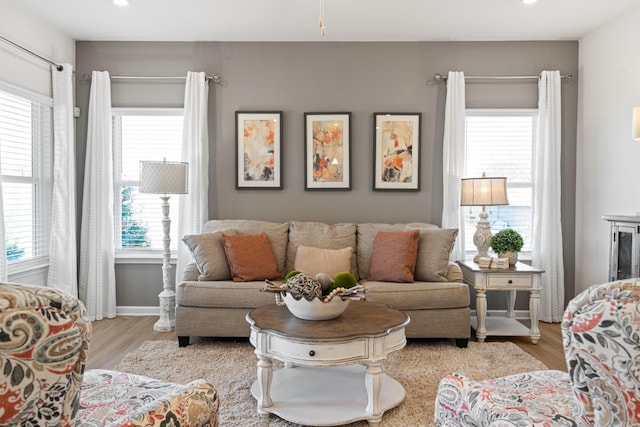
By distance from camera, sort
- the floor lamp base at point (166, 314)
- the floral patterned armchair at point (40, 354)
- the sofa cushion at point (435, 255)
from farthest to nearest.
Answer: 1. the floor lamp base at point (166, 314)
2. the sofa cushion at point (435, 255)
3. the floral patterned armchair at point (40, 354)

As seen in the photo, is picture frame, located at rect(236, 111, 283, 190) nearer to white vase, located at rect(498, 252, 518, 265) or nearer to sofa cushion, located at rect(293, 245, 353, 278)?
sofa cushion, located at rect(293, 245, 353, 278)

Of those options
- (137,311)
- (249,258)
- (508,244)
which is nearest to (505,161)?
(508,244)

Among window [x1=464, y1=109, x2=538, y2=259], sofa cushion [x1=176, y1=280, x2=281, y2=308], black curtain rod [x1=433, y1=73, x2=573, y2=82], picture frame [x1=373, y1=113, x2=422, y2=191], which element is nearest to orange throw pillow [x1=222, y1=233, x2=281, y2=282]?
sofa cushion [x1=176, y1=280, x2=281, y2=308]

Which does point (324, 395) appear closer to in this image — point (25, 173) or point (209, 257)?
point (209, 257)

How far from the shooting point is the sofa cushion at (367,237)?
4.02m

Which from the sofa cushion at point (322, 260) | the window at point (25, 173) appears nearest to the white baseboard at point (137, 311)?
the window at point (25, 173)

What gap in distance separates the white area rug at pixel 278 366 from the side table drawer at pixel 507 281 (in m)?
0.48

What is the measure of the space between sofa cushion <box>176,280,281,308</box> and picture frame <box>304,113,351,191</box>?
1379 millimetres

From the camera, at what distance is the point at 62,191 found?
4.10 m

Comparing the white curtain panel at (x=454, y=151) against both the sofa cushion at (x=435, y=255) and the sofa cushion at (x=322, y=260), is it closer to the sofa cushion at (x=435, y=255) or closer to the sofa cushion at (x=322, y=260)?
the sofa cushion at (x=435, y=255)

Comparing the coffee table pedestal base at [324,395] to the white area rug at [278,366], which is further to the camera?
the white area rug at [278,366]

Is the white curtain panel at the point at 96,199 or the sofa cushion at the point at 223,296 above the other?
the white curtain panel at the point at 96,199

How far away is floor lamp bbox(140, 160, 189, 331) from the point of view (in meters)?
3.88

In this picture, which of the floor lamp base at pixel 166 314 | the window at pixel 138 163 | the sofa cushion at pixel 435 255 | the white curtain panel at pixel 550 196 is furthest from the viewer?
the window at pixel 138 163
